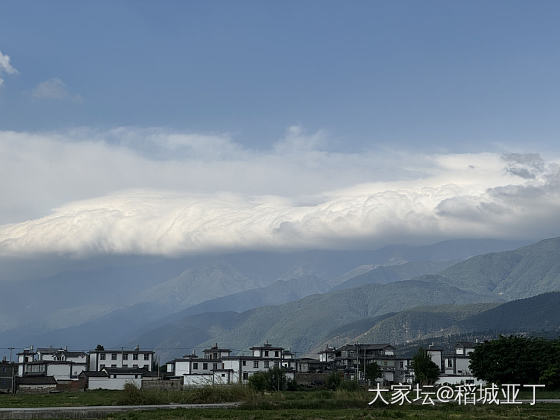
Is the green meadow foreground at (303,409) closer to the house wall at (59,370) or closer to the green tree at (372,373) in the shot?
the green tree at (372,373)

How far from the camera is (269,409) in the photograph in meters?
54.3

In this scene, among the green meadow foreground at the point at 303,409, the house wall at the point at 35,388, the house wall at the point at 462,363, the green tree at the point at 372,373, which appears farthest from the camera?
the house wall at the point at 462,363

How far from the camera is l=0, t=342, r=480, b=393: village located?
117 metres

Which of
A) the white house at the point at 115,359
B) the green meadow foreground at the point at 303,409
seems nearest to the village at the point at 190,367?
the white house at the point at 115,359

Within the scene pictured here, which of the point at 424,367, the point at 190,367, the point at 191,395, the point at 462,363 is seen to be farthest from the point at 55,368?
the point at 191,395

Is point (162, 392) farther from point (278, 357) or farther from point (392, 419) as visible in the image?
point (278, 357)

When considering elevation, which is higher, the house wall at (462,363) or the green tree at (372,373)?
the house wall at (462,363)

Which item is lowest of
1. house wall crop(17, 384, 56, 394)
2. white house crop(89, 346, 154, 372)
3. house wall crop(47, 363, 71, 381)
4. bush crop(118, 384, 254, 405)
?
house wall crop(17, 384, 56, 394)

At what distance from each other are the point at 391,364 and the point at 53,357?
67.9m

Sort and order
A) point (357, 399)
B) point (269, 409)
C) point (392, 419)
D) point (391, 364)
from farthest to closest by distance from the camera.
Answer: point (391, 364) < point (357, 399) < point (269, 409) < point (392, 419)

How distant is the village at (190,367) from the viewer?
117062mm

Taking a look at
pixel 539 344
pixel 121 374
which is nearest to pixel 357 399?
pixel 539 344

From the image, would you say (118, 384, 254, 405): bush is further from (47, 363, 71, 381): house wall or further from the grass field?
(47, 363, 71, 381): house wall

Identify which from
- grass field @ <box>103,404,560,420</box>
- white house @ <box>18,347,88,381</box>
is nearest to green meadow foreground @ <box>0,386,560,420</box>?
grass field @ <box>103,404,560,420</box>
